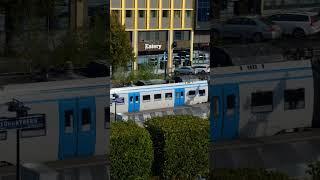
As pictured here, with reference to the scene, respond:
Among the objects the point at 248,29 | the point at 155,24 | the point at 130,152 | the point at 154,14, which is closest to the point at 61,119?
the point at 248,29

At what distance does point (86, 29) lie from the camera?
7.59 ft

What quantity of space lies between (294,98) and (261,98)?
0.56 ft

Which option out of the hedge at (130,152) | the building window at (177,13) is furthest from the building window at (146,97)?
the hedge at (130,152)

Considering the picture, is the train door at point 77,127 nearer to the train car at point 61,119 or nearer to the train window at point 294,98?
the train car at point 61,119

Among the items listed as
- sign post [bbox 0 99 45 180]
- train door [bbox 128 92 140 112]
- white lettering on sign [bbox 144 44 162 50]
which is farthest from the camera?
white lettering on sign [bbox 144 44 162 50]

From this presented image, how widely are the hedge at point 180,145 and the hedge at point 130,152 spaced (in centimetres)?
22

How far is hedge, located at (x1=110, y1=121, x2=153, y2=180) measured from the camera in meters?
5.98

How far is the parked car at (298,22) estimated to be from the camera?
104 inches

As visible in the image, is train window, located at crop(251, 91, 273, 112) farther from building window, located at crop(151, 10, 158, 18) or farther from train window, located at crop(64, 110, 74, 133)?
building window, located at crop(151, 10, 158, 18)

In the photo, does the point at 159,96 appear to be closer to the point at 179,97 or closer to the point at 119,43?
the point at 179,97

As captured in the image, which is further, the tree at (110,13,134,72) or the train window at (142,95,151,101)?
the train window at (142,95,151,101)

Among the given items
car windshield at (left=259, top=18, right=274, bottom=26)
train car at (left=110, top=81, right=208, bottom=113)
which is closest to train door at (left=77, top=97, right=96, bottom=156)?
car windshield at (left=259, top=18, right=274, bottom=26)

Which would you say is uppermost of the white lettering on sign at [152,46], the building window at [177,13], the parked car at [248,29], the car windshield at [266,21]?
the building window at [177,13]

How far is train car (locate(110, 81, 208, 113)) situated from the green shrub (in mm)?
6646
